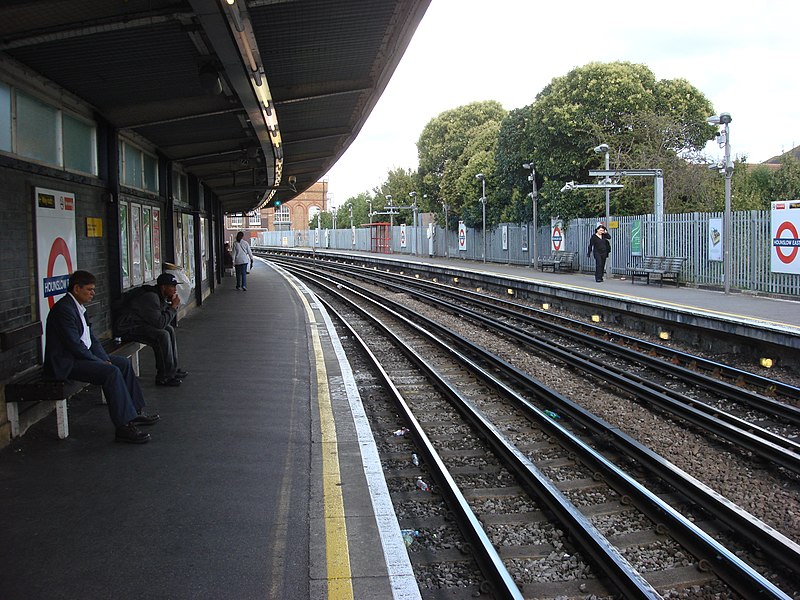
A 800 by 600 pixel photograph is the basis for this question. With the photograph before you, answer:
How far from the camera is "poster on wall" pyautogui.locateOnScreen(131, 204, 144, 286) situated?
422 inches

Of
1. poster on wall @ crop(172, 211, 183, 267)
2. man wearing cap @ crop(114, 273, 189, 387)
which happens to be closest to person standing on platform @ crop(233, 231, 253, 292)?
poster on wall @ crop(172, 211, 183, 267)

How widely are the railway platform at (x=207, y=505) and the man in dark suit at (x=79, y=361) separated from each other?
24 centimetres

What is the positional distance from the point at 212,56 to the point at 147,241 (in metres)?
5.45

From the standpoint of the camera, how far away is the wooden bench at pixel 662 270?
20312 millimetres

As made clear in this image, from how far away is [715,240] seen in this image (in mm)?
19094

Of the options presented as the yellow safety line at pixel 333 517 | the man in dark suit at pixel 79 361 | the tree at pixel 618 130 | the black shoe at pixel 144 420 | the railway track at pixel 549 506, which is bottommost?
the railway track at pixel 549 506

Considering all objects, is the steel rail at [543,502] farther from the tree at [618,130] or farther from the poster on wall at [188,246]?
the tree at [618,130]

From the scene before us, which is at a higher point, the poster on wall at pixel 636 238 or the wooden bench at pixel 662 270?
the poster on wall at pixel 636 238

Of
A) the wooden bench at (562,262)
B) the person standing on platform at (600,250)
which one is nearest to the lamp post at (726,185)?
the person standing on platform at (600,250)

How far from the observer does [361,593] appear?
366 cm

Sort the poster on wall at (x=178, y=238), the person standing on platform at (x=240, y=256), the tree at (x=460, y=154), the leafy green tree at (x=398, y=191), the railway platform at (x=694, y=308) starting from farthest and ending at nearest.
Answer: the leafy green tree at (x=398, y=191) → the tree at (x=460, y=154) → the person standing on platform at (x=240, y=256) → the poster on wall at (x=178, y=238) → the railway platform at (x=694, y=308)

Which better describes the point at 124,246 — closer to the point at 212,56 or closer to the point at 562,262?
the point at 212,56

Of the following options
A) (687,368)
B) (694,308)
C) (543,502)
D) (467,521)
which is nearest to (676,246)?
(694,308)

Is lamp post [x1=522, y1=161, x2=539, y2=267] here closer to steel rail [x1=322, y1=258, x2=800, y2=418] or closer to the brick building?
steel rail [x1=322, y1=258, x2=800, y2=418]
